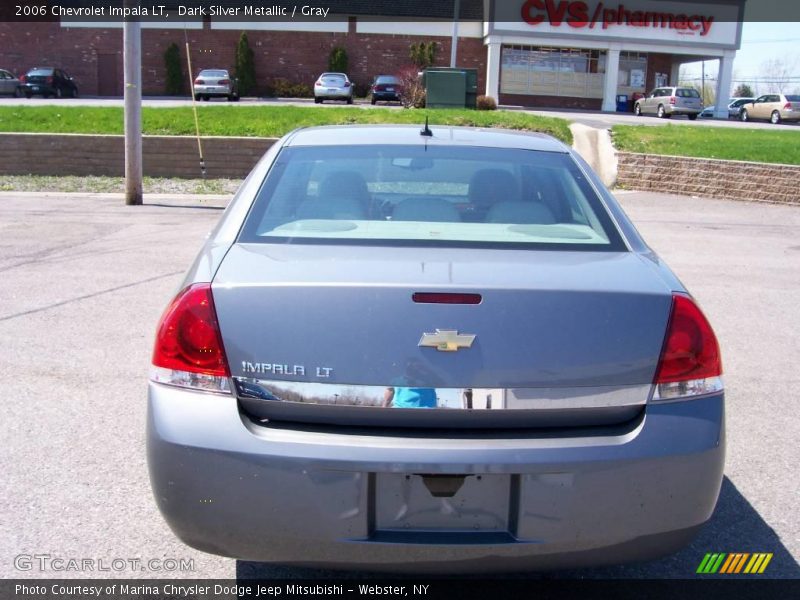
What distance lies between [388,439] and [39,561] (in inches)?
64.7

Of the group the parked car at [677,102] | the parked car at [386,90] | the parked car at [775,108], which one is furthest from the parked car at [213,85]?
the parked car at [775,108]

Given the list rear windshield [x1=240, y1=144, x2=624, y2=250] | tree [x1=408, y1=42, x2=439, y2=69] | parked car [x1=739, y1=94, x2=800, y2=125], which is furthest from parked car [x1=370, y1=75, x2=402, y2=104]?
rear windshield [x1=240, y1=144, x2=624, y2=250]

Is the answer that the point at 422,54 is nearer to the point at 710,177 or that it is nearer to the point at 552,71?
the point at 552,71

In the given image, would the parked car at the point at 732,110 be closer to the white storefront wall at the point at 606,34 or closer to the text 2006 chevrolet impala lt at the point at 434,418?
the white storefront wall at the point at 606,34

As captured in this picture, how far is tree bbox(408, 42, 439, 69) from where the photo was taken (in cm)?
4591

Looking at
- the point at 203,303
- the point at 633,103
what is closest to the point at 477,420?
A: the point at 203,303

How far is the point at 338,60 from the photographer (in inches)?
1817

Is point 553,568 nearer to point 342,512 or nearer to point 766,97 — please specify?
point 342,512

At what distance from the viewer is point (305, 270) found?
2.80m

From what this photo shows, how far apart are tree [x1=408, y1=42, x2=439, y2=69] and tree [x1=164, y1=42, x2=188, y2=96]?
39.5 feet

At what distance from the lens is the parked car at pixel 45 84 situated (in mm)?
39781

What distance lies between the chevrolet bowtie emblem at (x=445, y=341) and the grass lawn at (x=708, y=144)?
16.7m

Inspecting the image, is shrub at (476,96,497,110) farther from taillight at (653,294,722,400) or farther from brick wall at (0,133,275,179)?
taillight at (653,294,722,400)

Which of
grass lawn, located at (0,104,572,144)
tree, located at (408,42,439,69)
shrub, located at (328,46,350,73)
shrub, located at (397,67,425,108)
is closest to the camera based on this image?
grass lawn, located at (0,104,572,144)
